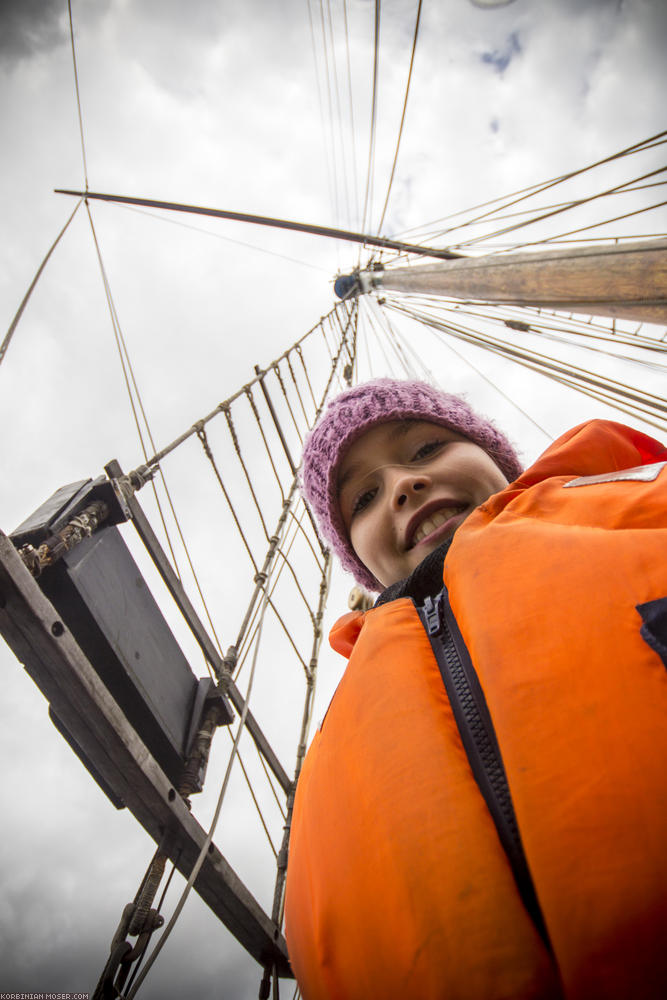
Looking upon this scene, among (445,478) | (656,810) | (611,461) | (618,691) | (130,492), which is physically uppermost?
(130,492)

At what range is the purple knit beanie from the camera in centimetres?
217

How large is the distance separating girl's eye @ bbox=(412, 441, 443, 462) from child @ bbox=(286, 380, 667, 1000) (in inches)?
31.5

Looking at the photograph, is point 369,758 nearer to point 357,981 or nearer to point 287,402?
point 357,981

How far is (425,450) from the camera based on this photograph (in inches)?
82.3

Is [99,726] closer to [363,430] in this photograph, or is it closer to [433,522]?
[433,522]

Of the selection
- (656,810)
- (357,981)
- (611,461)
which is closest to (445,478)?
(611,461)

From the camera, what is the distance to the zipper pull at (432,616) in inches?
41.5

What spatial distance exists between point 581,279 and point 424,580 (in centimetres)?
185

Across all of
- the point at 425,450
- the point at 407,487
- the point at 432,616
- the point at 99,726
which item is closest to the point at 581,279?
the point at 425,450

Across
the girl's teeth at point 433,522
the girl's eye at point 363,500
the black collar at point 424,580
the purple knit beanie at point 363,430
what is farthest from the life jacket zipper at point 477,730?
the purple knit beanie at point 363,430

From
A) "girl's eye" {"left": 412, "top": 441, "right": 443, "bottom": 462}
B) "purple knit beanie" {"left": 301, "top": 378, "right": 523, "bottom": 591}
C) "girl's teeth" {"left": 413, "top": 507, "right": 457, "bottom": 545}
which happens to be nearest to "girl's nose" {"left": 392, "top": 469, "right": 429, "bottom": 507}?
"girl's teeth" {"left": 413, "top": 507, "right": 457, "bottom": 545}

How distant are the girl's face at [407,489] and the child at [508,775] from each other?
18.6 inches

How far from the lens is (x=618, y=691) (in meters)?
0.68

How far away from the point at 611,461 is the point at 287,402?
5.01 meters
